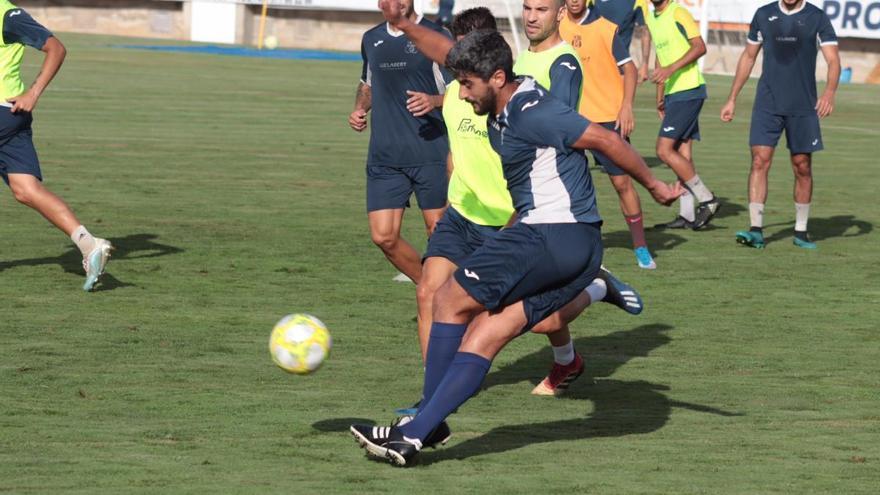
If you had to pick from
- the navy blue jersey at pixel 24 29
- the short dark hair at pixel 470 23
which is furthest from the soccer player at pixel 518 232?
the navy blue jersey at pixel 24 29

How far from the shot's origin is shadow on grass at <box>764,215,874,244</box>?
53.0 ft

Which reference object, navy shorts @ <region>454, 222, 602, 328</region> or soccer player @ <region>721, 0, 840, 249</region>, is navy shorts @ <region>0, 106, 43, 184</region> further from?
soccer player @ <region>721, 0, 840, 249</region>

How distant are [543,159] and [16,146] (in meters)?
6.08

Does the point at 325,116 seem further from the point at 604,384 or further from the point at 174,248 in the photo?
the point at 604,384

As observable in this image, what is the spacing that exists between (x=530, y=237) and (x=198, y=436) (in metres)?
1.88

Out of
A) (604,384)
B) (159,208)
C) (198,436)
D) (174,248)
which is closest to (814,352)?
(604,384)

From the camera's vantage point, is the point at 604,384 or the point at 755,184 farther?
the point at 755,184

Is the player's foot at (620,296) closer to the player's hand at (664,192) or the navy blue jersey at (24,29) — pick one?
the player's hand at (664,192)

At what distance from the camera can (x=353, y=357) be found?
997 cm

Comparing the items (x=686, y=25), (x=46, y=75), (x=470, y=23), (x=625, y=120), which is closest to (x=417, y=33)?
(x=470, y=23)

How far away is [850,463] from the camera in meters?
7.56

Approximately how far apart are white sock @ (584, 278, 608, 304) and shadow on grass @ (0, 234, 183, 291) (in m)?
4.61

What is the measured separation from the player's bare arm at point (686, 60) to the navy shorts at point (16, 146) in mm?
6323

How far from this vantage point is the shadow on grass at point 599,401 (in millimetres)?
7895
